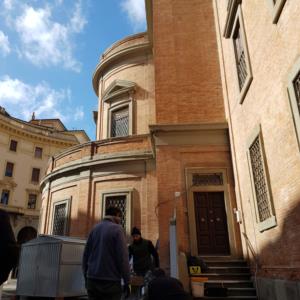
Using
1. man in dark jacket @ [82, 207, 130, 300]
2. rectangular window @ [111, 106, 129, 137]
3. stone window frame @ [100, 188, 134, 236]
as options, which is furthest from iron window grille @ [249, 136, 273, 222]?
rectangular window @ [111, 106, 129, 137]

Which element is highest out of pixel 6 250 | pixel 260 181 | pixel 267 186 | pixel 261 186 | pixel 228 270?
pixel 260 181

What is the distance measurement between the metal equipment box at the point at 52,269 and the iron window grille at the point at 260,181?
243 inches

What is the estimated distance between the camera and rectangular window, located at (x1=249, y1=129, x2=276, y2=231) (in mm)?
7728

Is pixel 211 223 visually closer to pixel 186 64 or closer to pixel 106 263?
pixel 186 64

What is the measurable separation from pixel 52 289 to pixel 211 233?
5.20 metres

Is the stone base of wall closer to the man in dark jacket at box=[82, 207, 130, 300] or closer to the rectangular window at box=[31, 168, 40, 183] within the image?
the man in dark jacket at box=[82, 207, 130, 300]

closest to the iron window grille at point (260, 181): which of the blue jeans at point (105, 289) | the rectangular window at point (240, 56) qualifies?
the rectangular window at point (240, 56)

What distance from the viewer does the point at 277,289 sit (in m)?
7.15

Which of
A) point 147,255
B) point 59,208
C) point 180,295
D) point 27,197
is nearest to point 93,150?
point 59,208

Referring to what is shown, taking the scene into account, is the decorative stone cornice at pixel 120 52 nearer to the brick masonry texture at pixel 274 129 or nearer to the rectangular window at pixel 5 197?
→ the brick masonry texture at pixel 274 129

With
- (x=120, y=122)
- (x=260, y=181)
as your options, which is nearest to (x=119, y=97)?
(x=120, y=122)

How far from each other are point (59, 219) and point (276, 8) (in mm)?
13617

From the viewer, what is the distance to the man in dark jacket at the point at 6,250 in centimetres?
299

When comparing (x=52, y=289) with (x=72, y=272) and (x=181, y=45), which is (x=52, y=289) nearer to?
(x=72, y=272)
